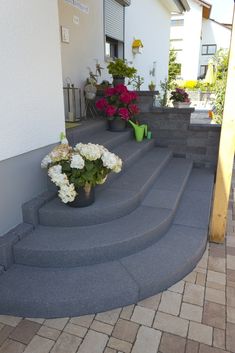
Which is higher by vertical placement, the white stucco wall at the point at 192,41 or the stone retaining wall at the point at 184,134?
the white stucco wall at the point at 192,41

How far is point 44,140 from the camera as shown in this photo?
237 cm

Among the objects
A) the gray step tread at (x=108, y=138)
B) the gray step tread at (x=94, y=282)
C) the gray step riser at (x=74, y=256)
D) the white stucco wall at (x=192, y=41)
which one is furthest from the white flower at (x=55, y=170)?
the white stucco wall at (x=192, y=41)

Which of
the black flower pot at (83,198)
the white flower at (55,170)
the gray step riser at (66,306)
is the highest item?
the white flower at (55,170)

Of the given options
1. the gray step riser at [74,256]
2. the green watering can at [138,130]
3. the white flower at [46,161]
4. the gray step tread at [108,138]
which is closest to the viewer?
the gray step riser at [74,256]

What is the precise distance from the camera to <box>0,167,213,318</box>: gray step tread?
5.52 ft

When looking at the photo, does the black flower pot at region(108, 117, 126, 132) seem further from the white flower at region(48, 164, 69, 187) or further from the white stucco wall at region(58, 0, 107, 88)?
the white flower at region(48, 164, 69, 187)

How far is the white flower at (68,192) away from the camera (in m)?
2.07

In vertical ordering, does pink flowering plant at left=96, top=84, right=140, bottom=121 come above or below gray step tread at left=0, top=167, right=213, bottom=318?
above

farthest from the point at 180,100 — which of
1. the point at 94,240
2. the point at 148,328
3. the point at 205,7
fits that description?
the point at 205,7

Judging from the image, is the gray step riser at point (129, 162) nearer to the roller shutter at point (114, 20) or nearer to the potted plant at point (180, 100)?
the potted plant at point (180, 100)

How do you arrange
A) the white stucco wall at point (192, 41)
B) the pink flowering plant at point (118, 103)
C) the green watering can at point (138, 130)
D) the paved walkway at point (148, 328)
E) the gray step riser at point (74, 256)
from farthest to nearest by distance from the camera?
the white stucco wall at point (192, 41) → the green watering can at point (138, 130) → the pink flowering plant at point (118, 103) → the gray step riser at point (74, 256) → the paved walkway at point (148, 328)

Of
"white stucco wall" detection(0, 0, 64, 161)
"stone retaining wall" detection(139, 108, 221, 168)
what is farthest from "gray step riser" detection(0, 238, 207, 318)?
"stone retaining wall" detection(139, 108, 221, 168)

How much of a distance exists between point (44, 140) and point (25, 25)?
34.2 inches

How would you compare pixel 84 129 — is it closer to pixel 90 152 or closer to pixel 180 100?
pixel 90 152
